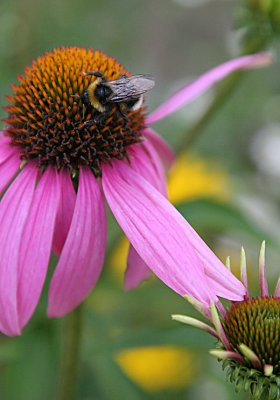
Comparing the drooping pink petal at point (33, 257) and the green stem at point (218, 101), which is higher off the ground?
the green stem at point (218, 101)

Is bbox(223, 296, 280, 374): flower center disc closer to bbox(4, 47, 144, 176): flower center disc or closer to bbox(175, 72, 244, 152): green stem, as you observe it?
bbox(4, 47, 144, 176): flower center disc

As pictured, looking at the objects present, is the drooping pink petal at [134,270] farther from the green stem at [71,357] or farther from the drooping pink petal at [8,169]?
the drooping pink petal at [8,169]

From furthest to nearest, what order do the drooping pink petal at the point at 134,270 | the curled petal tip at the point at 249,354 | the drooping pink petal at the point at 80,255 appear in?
the drooping pink petal at the point at 134,270
the drooping pink petal at the point at 80,255
the curled petal tip at the point at 249,354

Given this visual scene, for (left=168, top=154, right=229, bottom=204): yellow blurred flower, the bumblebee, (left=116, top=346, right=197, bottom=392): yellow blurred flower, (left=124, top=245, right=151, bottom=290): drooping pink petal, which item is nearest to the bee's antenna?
the bumblebee

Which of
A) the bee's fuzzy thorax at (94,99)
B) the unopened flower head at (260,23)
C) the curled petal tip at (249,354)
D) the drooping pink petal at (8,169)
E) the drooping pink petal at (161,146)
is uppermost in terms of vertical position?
the unopened flower head at (260,23)

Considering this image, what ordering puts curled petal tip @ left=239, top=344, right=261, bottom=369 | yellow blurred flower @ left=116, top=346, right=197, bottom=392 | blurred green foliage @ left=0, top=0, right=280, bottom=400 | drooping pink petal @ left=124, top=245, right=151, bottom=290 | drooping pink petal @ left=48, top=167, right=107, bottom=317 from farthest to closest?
1. yellow blurred flower @ left=116, top=346, right=197, bottom=392
2. blurred green foliage @ left=0, top=0, right=280, bottom=400
3. drooping pink petal @ left=124, top=245, right=151, bottom=290
4. drooping pink petal @ left=48, top=167, right=107, bottom=317
5. curled petal tip @ left=239, top=344, right=261, bottom=369

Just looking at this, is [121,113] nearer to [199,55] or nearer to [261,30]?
[261,30]

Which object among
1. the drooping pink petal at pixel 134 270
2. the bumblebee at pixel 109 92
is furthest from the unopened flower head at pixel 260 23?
the drooping pink petal at pixel 134 270
